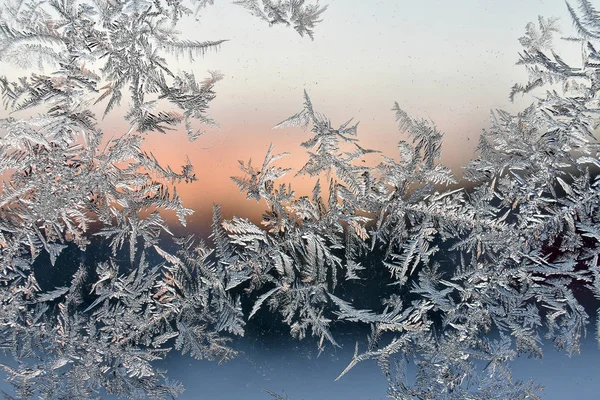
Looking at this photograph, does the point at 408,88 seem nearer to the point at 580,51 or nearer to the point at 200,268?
the point at 580,51

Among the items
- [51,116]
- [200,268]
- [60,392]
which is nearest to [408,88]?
[200,268]

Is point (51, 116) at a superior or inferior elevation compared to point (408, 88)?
inferior

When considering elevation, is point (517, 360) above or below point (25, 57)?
below

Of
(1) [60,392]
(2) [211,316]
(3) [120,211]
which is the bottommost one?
(1) [60,392]

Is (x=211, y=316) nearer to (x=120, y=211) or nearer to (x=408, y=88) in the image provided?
(x=120, y=211)

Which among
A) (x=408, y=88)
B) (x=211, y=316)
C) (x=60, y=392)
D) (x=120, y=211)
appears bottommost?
(x=60, y=392)

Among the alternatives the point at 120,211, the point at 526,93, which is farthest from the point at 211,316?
the point at 526,93
